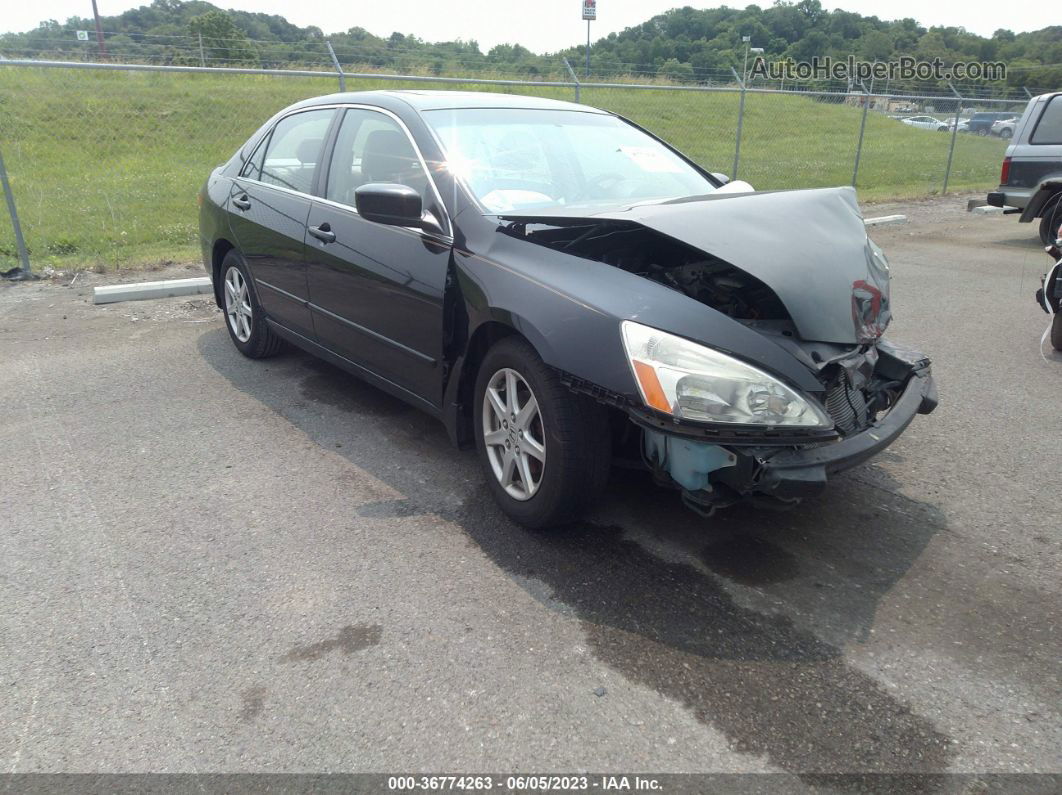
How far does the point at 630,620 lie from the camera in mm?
2764

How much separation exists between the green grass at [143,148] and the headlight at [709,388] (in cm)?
727

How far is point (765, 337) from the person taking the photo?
2822 mm

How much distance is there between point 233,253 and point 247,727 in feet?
12.7

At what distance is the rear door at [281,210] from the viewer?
459 centimetres

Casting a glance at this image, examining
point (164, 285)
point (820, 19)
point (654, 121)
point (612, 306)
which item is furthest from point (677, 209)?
point (820, 19)

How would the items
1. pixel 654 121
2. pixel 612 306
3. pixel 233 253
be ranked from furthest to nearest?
1. pixel 654 121
2. pixel 233 253
3. pixel 612 306

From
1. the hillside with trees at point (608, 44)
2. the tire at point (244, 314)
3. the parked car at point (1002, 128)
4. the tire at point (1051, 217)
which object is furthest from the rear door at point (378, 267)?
the parked car at point (1002, 128)

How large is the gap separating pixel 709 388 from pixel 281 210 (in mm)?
3102

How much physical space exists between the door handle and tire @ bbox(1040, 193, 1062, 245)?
8.90 meters

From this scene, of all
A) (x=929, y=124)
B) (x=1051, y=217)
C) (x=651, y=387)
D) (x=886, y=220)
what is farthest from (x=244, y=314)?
(x=929, y=124)

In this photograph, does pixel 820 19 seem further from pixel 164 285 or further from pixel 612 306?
pixel 612 306

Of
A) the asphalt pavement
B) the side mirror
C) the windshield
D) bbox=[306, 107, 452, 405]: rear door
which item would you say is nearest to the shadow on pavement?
the asphalt pavement

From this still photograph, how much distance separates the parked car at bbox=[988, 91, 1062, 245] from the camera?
966 cm

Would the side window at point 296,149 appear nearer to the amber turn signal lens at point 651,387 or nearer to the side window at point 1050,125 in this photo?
the amber turn signal lens at point 651,387
